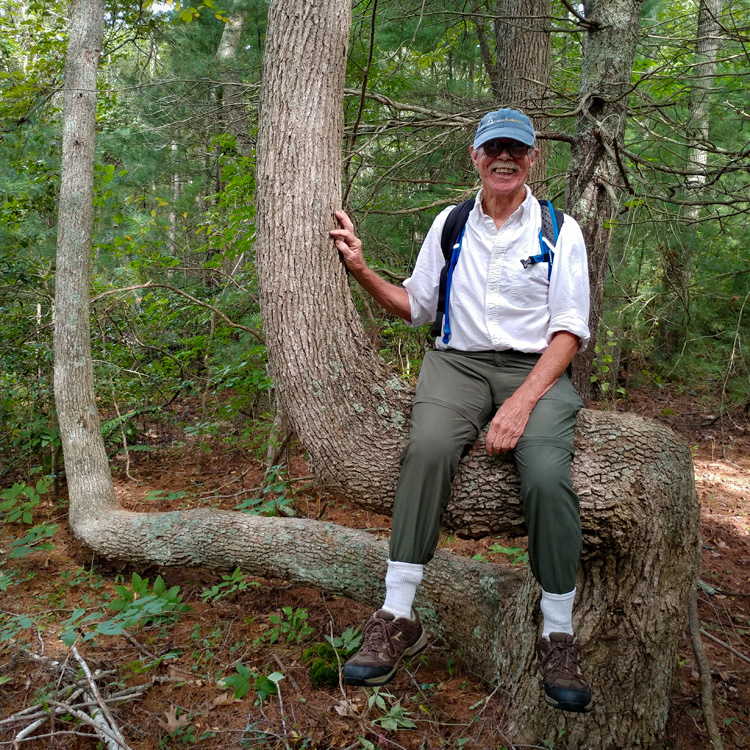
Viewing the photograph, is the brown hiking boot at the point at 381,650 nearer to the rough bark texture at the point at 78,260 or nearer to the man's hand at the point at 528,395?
the man's hand at the point at 528,395

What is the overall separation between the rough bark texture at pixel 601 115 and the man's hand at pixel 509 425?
7.03ft

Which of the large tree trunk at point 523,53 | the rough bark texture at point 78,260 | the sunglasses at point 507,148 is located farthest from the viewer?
the large tree trunk at point 523,53

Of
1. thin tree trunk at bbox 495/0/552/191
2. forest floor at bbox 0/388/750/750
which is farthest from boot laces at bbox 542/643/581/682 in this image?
thin tree trunk at bbox 495/0/552/191

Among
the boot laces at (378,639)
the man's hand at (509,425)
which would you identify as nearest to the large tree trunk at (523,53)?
the man's hand at (509,425)

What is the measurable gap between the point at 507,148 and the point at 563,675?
221cm

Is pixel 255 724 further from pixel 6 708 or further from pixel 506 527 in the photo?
pixel 506 527

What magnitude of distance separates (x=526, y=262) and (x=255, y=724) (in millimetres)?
2597

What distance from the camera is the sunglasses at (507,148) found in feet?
8.96

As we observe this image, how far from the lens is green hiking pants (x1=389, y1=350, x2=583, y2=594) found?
2.30m

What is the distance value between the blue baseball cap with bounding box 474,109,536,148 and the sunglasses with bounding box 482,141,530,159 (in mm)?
34

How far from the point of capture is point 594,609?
2.76 metres

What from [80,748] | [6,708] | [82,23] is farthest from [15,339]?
[80,748]

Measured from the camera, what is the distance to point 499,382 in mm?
2709

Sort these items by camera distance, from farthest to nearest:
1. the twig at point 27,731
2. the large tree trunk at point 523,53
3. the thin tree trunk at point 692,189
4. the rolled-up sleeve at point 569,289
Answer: the large tree trunk at point 523,53 < the thin tree trunk at point 692,189 < the twig at point 27,731 < the rolled-up sleeve at point 569,289
